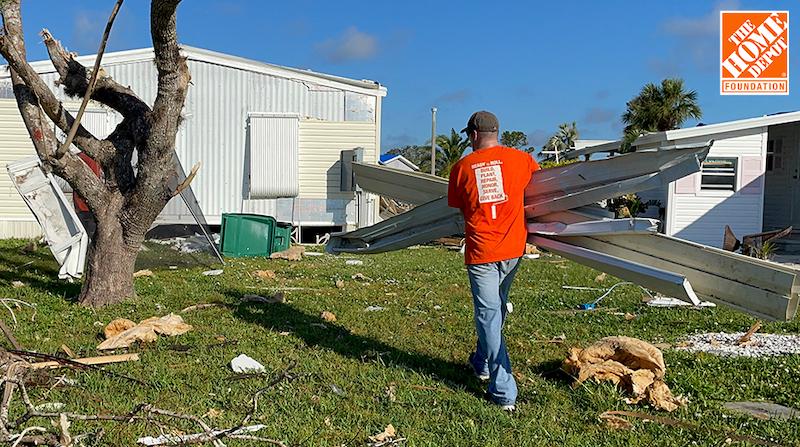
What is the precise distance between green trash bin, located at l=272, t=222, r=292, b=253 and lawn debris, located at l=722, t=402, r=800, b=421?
35.9 ft

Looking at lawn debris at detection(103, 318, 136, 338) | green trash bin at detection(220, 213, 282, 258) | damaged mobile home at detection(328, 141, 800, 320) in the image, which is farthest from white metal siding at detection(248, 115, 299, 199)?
damaged mobile home at detection(328, 141, 800, 320)

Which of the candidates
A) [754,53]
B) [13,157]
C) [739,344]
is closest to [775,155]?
[754,53]

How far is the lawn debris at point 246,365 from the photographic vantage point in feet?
17.7

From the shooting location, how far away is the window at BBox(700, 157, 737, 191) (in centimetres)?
1792

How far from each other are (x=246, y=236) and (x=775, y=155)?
1470cm

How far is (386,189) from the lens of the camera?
259 inches

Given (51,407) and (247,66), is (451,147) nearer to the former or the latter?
(247,66)

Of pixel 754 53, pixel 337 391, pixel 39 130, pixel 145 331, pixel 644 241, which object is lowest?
pixel 337 391

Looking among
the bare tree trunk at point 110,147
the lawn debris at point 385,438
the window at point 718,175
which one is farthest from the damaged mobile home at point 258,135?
the lawn debris at point 385,438

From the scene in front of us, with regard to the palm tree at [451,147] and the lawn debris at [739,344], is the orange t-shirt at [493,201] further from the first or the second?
the palm tree at [451,147]

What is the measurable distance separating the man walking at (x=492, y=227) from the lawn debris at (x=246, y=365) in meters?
1.76

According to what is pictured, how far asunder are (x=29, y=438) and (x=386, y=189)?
12.6 ft

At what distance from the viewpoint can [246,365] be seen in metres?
5.51

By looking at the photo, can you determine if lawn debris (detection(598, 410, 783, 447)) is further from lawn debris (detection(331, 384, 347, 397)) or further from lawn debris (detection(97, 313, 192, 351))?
lawn debris (detection(97, 313, 192, 351))
